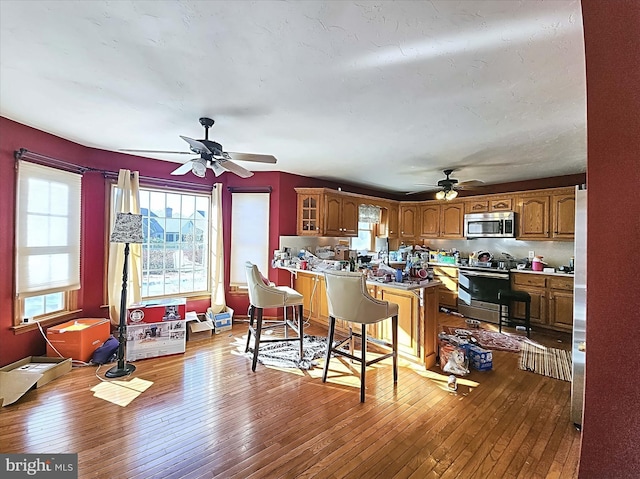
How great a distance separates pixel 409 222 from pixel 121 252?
5414 millimetres

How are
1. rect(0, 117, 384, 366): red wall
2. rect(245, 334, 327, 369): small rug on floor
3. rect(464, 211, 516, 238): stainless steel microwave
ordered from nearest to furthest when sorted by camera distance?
rect(0, 117, 384, 366): red wall < rect(245, 334, 327, 369): small rug on floor < rect(464, 211, 516, 238): stainless steel microwave

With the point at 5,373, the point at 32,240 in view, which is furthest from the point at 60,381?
the point at 32,240

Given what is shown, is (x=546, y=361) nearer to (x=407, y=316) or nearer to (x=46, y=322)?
(x=407, y=316)

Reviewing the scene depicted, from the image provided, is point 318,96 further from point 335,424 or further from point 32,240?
point 32,240

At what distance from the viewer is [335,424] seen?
2.21m

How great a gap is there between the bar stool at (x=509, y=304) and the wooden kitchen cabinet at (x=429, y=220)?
189cm

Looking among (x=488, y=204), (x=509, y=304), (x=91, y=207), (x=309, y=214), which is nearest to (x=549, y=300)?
(x=509, y=304)

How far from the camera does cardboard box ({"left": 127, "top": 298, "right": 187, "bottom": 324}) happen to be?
133 inches

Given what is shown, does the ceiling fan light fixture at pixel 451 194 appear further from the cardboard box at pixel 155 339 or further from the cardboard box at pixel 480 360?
the cardboard box at pixel 155 339

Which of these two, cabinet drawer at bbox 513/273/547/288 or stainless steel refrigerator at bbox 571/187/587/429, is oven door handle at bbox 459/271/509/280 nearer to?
cabinet drawer at bbox 513/273/547/288

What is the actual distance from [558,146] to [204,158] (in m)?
3.80

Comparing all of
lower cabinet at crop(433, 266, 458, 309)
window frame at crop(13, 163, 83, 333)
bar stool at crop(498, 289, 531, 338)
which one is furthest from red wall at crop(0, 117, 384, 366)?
bar stool at crop(498, 289, 531, 338)

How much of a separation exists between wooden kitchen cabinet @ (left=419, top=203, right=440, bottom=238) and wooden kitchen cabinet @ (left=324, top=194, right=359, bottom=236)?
1737 millimetres

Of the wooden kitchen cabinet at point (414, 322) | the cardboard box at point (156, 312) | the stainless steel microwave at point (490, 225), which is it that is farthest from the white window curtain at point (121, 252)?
the stainless steel microwave at point (490, 225)
